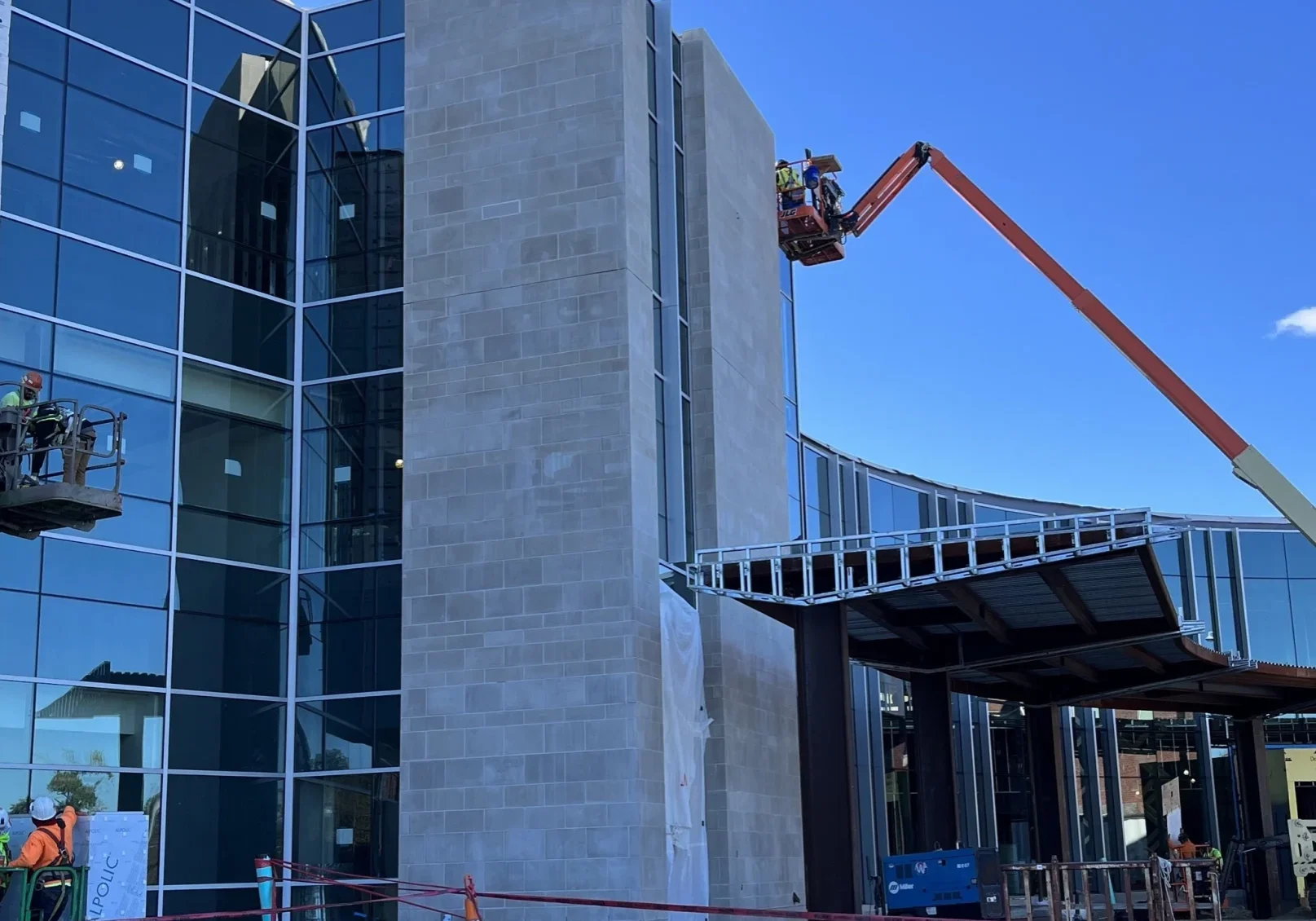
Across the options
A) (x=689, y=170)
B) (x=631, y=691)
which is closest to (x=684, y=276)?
(x=689, y=170)

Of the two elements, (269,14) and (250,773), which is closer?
(250,773)

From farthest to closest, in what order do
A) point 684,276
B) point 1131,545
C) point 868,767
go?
point 868,767, point 684,276, point 1131,545

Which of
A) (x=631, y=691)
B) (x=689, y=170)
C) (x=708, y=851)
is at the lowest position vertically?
(x=708, y=851)

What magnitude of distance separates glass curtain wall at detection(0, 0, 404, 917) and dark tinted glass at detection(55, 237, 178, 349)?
0.04 meters

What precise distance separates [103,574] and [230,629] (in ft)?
7.99

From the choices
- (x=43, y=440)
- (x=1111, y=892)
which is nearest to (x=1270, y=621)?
(x=1111, y=892)

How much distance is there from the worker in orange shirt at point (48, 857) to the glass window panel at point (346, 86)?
16933 millimetres

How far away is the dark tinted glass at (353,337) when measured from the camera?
2742cm

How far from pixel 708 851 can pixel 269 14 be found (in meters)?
17.0

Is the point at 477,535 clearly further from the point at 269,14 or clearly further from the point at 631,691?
the point at 269,14

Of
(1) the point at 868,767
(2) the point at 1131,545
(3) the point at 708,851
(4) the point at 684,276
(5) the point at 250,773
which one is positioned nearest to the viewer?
(2) the point at 1131,545

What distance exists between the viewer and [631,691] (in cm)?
2427

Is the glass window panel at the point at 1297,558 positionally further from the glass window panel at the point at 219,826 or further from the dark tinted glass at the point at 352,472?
the glass window panel at the point at 219,826

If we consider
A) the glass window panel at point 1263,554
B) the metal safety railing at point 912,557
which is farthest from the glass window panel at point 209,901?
the glass window panel at point 1263,554
